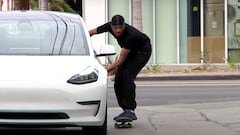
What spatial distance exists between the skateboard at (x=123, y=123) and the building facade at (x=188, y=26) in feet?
52.6

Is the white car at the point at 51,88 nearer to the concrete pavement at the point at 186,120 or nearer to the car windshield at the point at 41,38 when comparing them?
the car windshield at the point at 41,38

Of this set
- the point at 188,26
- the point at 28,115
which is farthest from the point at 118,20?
the point at 188,26

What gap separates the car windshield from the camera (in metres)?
7.54

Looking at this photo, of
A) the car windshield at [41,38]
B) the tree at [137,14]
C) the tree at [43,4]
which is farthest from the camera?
the tree at [43,4]

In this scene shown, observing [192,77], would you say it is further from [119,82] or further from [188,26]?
[119,82]

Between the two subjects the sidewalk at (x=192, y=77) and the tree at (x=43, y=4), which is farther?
the tree at (x=43, y=4)

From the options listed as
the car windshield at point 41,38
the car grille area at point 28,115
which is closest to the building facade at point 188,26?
the car windshield at point 41,38

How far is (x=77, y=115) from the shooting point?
6938mm

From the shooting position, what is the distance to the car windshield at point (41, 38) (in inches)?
297

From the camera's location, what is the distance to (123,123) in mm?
8773

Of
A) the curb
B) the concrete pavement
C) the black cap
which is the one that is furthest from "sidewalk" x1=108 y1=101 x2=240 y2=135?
the curb

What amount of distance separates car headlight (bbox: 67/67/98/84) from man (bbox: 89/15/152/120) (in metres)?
1.54

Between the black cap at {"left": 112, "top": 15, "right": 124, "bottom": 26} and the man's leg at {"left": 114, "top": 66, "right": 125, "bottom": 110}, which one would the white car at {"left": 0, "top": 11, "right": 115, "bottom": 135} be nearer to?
the black cap at {"left": 112, "top": 15, "right": 124, "bottom": 26}

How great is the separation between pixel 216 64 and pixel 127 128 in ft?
52.9
